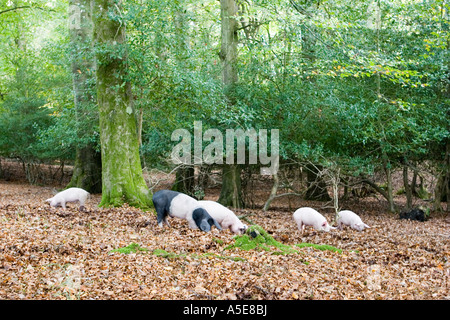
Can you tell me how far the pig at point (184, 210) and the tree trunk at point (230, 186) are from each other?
5.33 meters

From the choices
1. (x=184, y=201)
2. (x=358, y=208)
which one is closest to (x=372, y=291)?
(x=184, y=201)

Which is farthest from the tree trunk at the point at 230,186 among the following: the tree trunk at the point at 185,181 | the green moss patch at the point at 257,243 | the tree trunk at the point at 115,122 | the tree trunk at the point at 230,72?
the green moss patch at the point at 257,243

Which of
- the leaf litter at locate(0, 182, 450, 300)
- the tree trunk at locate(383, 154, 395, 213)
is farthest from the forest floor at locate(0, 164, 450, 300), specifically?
the tree trunk at locate(383, 154, 395, 213)

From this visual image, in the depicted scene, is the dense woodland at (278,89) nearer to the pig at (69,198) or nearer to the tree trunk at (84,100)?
the tree trunk at (84,100)

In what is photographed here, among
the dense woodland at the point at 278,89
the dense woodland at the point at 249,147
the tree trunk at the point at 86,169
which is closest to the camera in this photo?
the dense woodland at the point at 249,147

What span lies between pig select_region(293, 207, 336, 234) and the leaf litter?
0.24 metres

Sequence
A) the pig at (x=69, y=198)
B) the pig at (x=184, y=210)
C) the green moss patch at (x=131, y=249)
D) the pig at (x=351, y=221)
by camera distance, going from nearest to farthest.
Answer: the green moss patch at (x=131, y=249), the pig at (x=184, y=210), the pig at (x=351, y=221), the pig at (x=69, y=198)

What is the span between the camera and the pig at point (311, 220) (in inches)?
362

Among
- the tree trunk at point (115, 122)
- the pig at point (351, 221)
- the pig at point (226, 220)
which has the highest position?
the tree trunk at point (115, 122)

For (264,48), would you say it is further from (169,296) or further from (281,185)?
(169,296)

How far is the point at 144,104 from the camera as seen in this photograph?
11.7 meters

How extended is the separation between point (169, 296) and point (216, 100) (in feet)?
22.8

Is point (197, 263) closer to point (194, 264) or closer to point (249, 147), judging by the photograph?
point (194, 264)

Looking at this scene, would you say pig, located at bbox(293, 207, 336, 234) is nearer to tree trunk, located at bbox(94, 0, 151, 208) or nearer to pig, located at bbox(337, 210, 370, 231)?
pig, located at bbox(337, 210, 370, 231)
